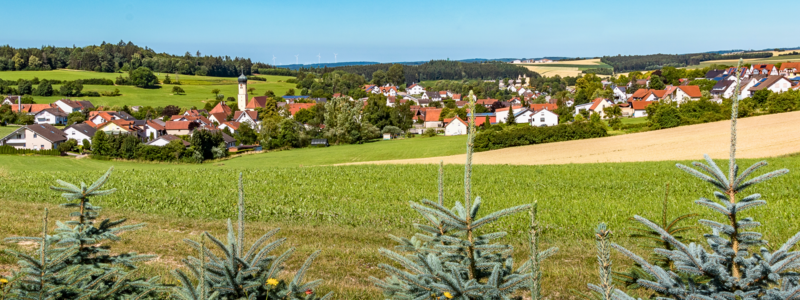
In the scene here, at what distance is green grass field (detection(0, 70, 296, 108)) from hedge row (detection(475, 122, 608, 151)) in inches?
3110

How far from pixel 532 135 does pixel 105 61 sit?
14499 centimetres

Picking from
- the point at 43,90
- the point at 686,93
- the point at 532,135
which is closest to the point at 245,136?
the point at 532,135

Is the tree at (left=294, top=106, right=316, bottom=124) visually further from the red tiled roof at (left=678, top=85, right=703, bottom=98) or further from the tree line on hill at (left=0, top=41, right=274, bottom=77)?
the red tiled roof at (left=678, top=85, right=703, bottom=98)

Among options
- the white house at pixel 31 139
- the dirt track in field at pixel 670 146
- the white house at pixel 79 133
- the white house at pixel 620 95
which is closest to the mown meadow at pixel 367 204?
the dirt track in field at pixel 670 146

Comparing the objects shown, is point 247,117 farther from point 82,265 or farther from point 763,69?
point 763,69

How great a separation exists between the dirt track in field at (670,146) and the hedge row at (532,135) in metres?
1.81

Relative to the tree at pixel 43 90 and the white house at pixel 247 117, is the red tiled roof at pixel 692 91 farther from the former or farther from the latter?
the tree at pixel 43 90

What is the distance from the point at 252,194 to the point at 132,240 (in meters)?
8.21

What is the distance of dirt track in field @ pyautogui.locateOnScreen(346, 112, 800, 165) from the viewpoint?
113 ft

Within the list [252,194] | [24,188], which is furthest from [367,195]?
[24,188]

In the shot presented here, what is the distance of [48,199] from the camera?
56.3ft

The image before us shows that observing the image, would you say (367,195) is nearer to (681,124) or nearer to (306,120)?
(681,124)

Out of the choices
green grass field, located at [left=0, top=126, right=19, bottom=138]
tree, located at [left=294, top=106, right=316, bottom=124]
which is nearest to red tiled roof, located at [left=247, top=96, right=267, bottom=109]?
tree, located at [left=294, top=106, right=316, bottom=124]

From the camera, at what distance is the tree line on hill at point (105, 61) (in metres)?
135
